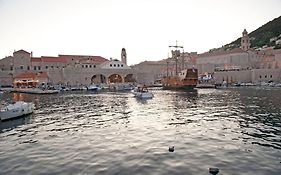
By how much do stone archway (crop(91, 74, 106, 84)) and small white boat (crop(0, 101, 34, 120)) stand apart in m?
64.4

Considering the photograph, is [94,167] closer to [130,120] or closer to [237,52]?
[130,120]

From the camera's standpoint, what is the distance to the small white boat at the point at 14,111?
22427 millimetres

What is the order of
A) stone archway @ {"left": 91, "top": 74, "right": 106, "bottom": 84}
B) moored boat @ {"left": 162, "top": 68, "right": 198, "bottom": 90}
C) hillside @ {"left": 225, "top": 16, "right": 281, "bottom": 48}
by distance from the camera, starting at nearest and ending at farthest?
moored boat @ {"left": 162, "top": 68, "right": 198, "bottom": 90}
stone archway @ {"left": 91, "top": 74, "right": 106, "bottom": 84}
hillside @ {"left": 225, "top": 16, "right": 281, "bottom": 48}

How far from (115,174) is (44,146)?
19.1 ft

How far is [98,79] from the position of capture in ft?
299

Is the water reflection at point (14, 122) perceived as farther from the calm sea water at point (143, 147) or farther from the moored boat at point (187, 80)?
the moored boat at point (187, 80)

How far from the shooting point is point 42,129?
18.3 m

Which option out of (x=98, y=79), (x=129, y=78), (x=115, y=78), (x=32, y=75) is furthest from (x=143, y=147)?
(x=129, y=78)

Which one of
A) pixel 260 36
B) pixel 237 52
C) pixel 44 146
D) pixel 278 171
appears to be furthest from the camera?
pixel 260 36

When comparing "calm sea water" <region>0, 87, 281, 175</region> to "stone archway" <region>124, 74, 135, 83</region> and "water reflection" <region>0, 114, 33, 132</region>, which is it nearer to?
"water reflection" <region>0, 114, 33, 132</region>

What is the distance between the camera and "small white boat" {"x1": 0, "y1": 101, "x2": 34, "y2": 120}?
883 inches

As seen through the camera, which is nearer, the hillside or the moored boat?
the moored boat

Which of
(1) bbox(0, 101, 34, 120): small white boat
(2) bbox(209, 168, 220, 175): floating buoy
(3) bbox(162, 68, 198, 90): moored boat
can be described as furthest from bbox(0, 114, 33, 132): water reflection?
(3) bbox(162, 68, 198, 90): moored boat

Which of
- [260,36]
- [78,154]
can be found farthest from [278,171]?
[260,36]
